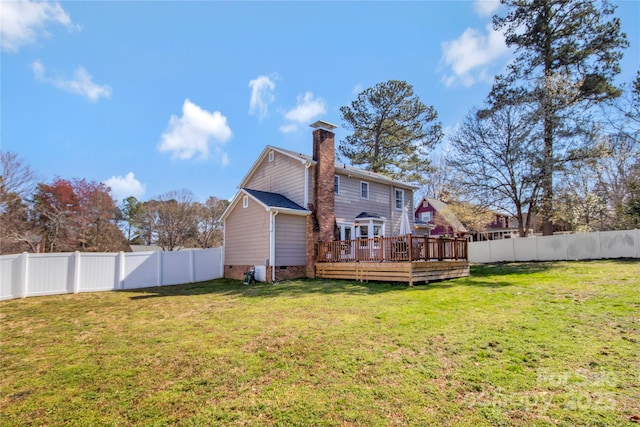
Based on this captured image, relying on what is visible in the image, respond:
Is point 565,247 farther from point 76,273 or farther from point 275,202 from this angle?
point 76,273

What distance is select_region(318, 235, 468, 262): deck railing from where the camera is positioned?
12.0 meters

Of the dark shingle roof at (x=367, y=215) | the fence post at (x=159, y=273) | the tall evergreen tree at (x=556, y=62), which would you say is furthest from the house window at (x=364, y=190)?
the fence post at (x=159, y=273)

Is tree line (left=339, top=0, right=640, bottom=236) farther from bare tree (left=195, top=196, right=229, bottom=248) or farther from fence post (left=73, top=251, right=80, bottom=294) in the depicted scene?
bare tree (left=195, top=196, right=229, bottom=248)

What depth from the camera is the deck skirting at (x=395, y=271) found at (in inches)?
452

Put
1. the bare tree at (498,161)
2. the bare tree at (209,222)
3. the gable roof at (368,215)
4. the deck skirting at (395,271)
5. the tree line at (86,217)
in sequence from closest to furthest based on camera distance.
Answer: the deck skirting at (395,271) < the bare tree at (498,161) < the gable roof at (368,215) < the tree line at (86,217) < the bare tree at (209,222)

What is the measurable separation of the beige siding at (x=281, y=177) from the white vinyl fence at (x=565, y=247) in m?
14.2

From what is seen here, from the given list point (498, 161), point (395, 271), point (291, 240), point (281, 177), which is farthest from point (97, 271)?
point (498, 161)

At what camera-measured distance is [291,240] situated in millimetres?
14867

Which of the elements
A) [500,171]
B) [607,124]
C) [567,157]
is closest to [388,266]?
[500,171]

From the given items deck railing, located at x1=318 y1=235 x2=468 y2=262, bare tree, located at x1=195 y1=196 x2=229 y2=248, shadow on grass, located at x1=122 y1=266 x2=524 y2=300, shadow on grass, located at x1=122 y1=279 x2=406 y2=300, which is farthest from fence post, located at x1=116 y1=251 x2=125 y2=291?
bare tree, located at x1=195 y1=196 x2=229 y2=248

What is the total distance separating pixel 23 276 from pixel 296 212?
32.3 feet

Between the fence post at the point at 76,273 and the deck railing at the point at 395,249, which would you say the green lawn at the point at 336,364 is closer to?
the fence post at the point at 76,273

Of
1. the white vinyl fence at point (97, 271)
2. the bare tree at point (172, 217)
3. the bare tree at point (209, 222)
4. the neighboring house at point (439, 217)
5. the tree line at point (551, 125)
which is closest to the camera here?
the white vinyl fence at point (97, 271)

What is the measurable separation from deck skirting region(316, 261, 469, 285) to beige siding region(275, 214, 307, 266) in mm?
1116
